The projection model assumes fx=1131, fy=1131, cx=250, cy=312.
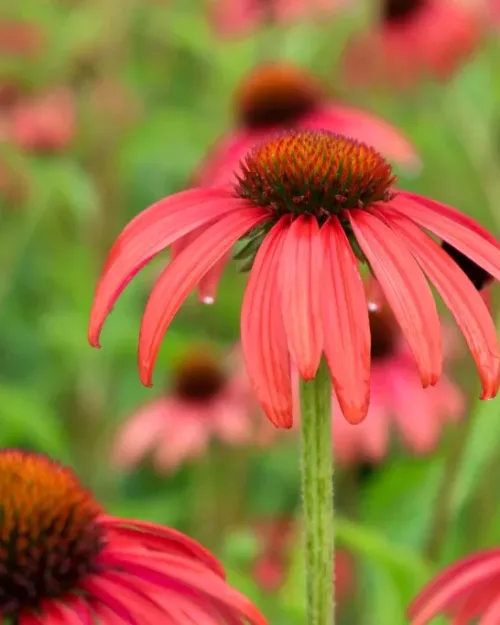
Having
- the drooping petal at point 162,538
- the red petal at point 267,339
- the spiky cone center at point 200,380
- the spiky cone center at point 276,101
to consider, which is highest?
the spiky cone center at point 276,101

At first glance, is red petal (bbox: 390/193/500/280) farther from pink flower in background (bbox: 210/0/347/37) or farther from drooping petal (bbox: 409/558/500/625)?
pink flower in background (bbox: 210/0/347/37)

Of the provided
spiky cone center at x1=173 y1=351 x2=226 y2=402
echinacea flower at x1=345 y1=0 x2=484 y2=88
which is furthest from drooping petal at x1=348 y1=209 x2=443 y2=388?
echinacea flower at x1=345 y1=0 x2=484 y2=88

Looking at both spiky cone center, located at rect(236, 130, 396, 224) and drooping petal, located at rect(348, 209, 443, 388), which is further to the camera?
spiky cone center, located at rect(236, 130, 396, 224)

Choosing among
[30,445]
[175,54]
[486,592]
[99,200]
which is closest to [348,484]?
[30,445]

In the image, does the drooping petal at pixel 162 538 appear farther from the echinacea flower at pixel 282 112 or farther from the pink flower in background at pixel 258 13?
the pink flower in background at pixel 258 13

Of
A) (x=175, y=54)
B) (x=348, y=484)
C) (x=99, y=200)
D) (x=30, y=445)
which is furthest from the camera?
(x=175, y=54)

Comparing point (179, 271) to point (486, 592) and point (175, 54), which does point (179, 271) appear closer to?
point (486, 592)

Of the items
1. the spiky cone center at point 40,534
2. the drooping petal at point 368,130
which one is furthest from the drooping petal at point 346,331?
the drooping petal at point 368,130
